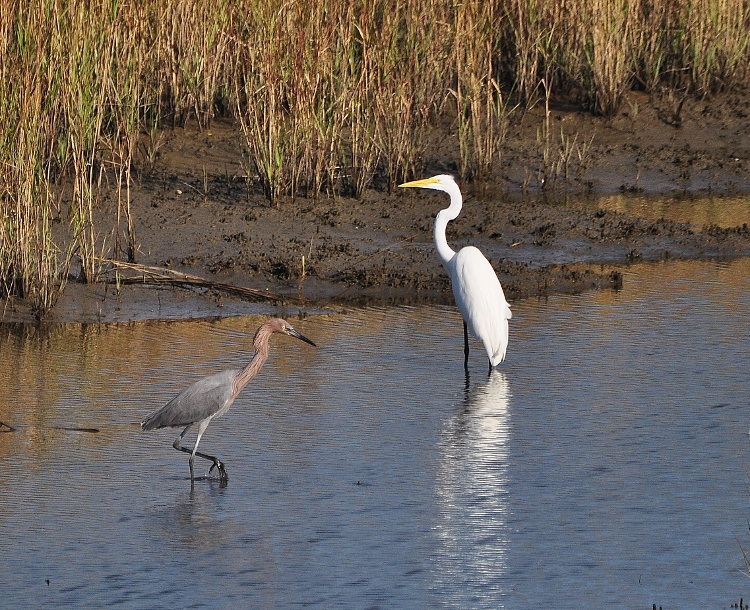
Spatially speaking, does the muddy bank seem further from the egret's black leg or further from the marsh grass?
the egret's black leg

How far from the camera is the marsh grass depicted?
881 cm

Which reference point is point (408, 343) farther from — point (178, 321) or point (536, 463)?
point (536, 463)

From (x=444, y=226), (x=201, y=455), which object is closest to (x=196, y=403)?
(x=201, y=455)

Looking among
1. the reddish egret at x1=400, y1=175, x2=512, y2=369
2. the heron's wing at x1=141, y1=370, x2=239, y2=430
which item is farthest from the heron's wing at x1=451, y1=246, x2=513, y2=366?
the heron's wing at x1=141, y1=370, x2=239, y2=430

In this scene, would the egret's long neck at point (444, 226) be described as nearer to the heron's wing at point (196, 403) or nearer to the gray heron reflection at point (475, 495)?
the gray heron reflection at point (475, 495)

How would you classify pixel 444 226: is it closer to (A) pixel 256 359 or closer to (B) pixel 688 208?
(A) pixel 256 359

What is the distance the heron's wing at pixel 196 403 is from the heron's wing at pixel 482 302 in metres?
2.16

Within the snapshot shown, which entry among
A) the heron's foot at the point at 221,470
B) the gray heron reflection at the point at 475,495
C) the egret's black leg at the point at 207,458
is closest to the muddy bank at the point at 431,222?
the gray heron reflection at the point at 475,495

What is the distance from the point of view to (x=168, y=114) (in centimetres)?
1219

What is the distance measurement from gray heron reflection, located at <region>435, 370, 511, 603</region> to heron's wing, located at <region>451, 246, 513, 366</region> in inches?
14.5

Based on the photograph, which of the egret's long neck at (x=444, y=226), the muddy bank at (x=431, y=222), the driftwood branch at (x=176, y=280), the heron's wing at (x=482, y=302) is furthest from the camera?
the muddy bank at (x=431, y=222)

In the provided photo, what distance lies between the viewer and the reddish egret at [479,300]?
304 inches

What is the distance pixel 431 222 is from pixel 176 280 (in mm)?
2475

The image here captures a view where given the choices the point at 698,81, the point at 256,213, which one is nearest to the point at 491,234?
the point at 256,213
